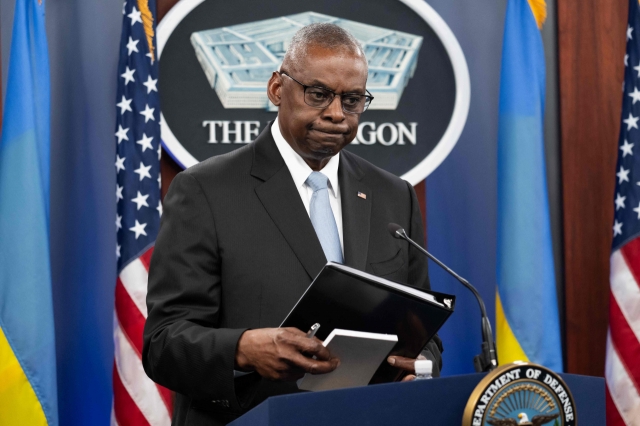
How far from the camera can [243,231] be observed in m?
1.92

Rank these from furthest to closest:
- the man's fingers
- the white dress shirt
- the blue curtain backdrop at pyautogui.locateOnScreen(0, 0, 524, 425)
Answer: the blue curtain backdrop at pyautogui.locateOnScreen(0, 0, 524, 425)
the white dress shirt
the man's fingers

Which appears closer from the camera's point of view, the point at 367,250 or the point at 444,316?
the point at 444,316

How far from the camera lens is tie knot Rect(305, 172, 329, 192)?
2.08 metres

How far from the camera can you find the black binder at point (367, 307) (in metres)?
1.50

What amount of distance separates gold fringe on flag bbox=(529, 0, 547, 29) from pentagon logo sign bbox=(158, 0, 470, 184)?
39 centimetres

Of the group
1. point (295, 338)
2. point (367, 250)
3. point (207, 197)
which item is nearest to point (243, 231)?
point (207, 197)

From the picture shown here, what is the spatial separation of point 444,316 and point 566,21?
113 inches

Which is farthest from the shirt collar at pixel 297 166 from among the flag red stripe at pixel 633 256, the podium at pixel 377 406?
the flag red stripe at pixel 633 256

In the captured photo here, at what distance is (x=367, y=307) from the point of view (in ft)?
5.12

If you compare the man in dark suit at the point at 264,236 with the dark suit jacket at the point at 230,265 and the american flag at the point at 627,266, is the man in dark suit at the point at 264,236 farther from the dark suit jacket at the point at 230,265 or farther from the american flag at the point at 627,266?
the american flag at the point at 627,266

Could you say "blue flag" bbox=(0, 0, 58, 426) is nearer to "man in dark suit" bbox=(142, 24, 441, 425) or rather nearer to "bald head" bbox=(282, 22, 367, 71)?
"man in dark suit" bbox=(142, 24, 441, 425)

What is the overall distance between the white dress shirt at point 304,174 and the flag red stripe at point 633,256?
6.55 feet

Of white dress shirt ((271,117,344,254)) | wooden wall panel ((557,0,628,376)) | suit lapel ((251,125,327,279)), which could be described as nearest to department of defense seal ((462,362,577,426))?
suit lapel ((251,125,327,279))

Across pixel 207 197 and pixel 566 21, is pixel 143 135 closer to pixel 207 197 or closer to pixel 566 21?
pixel 207 197
